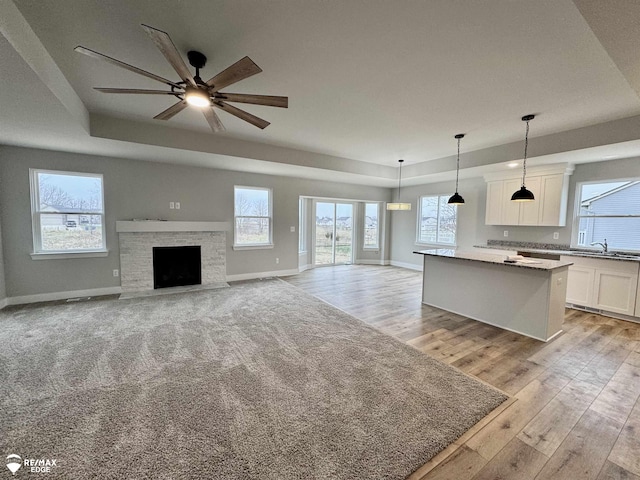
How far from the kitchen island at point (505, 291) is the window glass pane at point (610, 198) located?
6.93ft

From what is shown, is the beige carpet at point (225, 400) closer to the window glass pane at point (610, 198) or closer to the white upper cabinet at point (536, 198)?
the white upper cabinet at point (536, 198)

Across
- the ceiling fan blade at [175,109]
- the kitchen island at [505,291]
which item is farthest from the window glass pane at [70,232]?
the kitchen island at [505,291]

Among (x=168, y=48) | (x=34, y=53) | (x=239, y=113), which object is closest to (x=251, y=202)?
(x=239, y=113)

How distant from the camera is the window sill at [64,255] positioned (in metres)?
4.34

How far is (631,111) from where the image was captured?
325 centimetres

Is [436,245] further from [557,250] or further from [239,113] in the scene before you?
[239,113]

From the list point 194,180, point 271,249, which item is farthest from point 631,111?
point 194,180

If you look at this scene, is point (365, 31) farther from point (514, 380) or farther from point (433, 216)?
point (433, 216)

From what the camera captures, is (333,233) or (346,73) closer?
(346,73)

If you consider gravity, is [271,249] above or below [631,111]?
below

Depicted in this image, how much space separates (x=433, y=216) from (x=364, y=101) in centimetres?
512

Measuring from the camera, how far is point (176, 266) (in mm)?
5449

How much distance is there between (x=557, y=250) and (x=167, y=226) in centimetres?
734

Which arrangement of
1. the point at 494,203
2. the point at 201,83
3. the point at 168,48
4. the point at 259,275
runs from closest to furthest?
the point at 168,48
the point at 201,83
the point at 494,203
the point at 259,275
